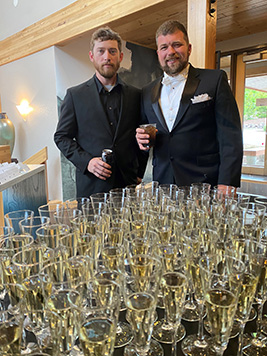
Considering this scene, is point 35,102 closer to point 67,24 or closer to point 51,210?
point 67,24

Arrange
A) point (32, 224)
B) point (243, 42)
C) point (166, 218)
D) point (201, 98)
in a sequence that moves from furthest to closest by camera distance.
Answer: point (243, 42)
point (201, 98)
point (32, 224)
point (166, 218)

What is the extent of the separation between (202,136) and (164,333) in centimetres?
166

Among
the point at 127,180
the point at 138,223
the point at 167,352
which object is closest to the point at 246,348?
the point at 167,352

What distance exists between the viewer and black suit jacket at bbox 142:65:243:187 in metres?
2.09

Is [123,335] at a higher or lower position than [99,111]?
lower

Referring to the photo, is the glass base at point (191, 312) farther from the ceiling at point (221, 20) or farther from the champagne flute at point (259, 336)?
the ceiling at point (221, 20)

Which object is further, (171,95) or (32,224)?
(171,95)

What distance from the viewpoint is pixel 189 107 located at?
215cm

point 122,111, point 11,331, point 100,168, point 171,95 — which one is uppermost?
point 171,95

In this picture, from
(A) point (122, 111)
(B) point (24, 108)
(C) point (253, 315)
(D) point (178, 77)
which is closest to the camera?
(C) point (253, 315)

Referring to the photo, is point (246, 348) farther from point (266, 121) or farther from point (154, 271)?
point (266, 121)

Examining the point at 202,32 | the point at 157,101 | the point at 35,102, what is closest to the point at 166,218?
the point at 157,101

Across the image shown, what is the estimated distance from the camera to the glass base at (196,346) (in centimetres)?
70

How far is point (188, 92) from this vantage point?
219 cm
